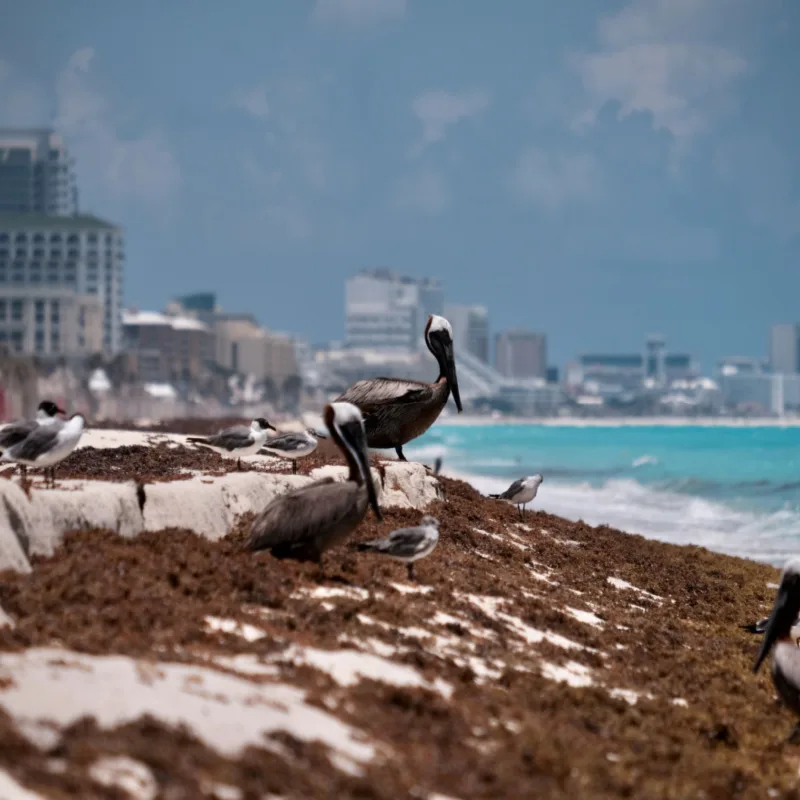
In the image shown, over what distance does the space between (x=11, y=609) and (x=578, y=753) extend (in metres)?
4.67

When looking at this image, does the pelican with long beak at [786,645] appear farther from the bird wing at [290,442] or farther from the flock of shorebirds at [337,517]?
the bird wing at [290,442]

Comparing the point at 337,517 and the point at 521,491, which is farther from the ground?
the point at 337,517

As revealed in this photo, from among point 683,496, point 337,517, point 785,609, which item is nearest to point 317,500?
point 337,517

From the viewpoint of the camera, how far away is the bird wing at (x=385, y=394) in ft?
64.4

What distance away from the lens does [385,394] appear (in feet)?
64.7

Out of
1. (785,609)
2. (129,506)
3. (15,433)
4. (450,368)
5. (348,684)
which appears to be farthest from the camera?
(450,368)

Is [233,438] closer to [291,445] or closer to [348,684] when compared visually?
[291,445]

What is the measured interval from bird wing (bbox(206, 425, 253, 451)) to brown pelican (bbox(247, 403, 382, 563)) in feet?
14.9

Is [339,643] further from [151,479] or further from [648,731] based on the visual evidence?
[151,479]

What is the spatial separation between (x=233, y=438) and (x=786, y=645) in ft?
27.8

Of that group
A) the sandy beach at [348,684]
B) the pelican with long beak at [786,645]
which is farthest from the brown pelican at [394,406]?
the pelican with long beak at [786,645]

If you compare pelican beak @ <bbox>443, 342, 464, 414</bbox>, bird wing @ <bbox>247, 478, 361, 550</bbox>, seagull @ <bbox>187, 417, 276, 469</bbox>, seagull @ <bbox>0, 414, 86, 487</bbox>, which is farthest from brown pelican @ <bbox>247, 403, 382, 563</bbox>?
pelican beak @ <bbox>443, 342, 464, 414</bbox>

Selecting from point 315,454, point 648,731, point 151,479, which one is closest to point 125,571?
point 151,479

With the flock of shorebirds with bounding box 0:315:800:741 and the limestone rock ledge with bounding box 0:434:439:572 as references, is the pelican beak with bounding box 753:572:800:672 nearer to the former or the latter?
the flock of shorebirds with bounding box 0:315:800:741
